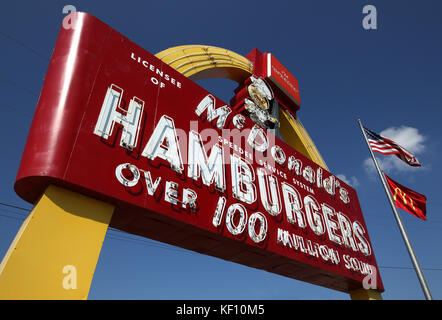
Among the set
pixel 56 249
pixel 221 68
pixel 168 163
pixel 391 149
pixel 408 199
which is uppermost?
pixel 221 68

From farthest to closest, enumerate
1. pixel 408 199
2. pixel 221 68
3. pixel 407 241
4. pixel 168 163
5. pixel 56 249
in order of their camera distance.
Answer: pixel 221 68 < pixel 408 199 < pixel 407 241 < pixel 168 163 < pixel 56 249

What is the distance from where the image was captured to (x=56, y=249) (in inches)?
184

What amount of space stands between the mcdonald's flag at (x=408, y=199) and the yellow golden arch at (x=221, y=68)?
3.70m

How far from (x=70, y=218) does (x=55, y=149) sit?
125cm

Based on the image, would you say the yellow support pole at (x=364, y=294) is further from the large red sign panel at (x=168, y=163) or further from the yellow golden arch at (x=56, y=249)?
the yellow golden arch at (x=56, y=249)

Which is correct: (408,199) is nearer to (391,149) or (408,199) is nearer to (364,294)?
(391,149)

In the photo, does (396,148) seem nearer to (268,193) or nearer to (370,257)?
(370,257)

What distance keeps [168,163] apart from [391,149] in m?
10.3

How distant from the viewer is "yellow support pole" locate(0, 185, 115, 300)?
4.22 m

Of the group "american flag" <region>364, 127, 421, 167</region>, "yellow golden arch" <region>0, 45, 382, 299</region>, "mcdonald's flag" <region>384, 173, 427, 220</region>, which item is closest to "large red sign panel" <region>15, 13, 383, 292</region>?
"yellow golden arch" <region>0, 45, 382, 299</region>

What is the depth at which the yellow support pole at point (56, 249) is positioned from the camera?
4223 millimetres

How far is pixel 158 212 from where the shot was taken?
6133mm

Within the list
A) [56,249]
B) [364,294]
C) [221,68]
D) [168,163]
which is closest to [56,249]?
[56,249]

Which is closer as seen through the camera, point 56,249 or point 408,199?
point 56,249
